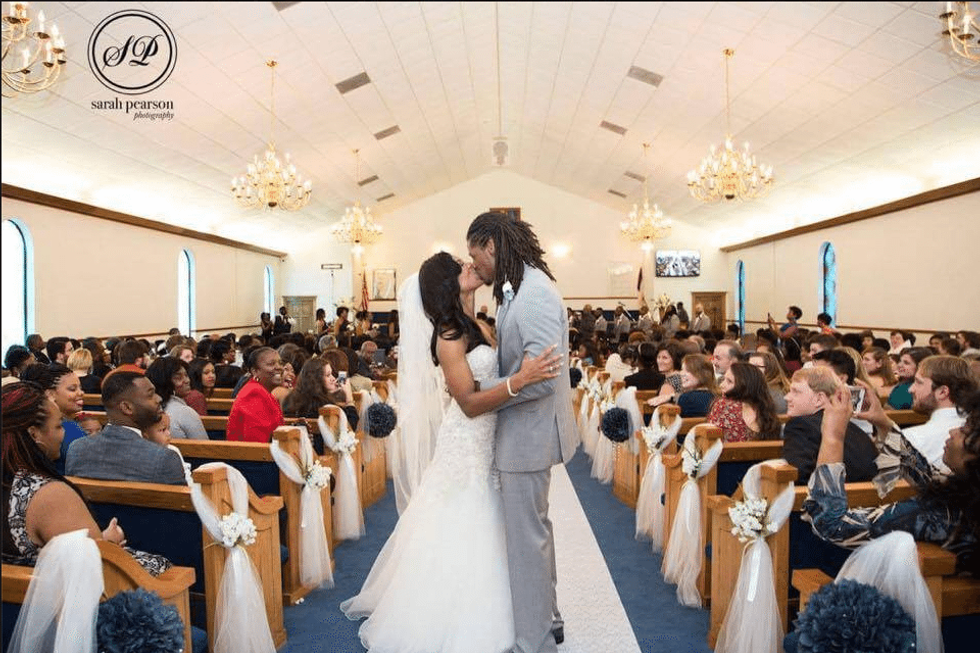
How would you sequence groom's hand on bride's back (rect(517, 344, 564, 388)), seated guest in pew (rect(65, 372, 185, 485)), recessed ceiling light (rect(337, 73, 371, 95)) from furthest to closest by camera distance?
recessed ceiling light (rect(337, 73, 371, 95)), seated guest in pew (rect(65, 372, 185, 485)), groom's hand on bride's back (rect(517, 344, 564, 388))

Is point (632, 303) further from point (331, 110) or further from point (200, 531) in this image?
point (200, 531)

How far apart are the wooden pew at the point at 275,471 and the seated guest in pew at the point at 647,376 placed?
3069 millimetres

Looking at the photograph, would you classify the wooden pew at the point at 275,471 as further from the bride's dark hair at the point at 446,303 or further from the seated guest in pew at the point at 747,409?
the seated guest in pew at the point at 747,409

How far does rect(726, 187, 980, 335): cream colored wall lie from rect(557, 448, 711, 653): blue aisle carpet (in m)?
7.05

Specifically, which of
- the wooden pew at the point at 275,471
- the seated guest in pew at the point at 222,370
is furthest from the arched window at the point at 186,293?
the wooden pew at the point at 275,471

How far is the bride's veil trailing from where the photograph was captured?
3215 millimetres

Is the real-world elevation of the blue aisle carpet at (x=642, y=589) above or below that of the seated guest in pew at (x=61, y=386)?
below

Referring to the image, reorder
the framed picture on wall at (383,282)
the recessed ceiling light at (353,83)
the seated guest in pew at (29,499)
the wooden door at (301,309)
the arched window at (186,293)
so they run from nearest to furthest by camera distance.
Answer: the seated guest in pew at (29,499) → the recessed ceiling light at (353,83) → the arched window at (186,293) → the wooden door at (301,309) → the framed picture on wall at (383,282)

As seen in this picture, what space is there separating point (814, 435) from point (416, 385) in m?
1.70

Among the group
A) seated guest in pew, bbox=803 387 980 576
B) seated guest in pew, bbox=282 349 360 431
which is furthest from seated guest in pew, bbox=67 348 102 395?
seated guest in pew, bbox=803 387 980 576

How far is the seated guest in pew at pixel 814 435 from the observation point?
2.77m

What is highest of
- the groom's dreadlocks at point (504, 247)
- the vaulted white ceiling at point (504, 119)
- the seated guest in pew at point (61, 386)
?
the vaulted white ceiling at point (504, 119)

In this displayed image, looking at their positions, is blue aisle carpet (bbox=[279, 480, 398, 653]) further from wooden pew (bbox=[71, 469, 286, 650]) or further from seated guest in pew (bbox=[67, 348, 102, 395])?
seated guest in pew (bbox=[67, 348, 102, 395])

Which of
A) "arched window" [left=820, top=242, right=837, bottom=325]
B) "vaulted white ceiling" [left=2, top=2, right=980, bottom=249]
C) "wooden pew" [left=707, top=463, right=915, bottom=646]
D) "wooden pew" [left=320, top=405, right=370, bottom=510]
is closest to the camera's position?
"wooden pew" [left=707, top=463, right=915, bottom=646]
